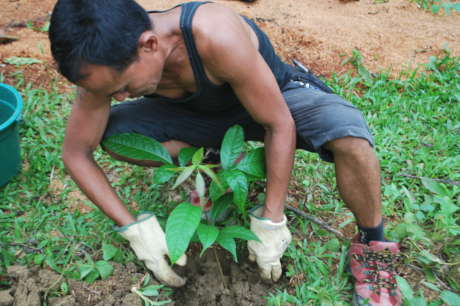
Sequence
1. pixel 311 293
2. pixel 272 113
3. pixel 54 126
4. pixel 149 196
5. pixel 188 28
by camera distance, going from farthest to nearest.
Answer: pixel 54 126, pixel 149 196, pixel 311 293, pixel 272 113, pixel 188 28

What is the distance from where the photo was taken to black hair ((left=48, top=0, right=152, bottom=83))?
1197 mm

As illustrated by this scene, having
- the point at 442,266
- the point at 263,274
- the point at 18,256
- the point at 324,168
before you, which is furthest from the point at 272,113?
the point at 18,256

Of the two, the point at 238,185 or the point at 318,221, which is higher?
the point at 238,185

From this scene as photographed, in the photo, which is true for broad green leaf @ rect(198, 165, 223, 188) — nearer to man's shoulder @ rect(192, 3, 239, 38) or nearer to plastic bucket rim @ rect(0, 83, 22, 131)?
man's shoulder @ rect(192, 3, 239, 38)

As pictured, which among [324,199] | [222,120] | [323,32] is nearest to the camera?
[222,120]

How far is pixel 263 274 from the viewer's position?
1716 mm

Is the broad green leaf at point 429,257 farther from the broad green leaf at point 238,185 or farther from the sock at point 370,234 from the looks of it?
the broad green leaf at point 238,185

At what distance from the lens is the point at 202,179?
56.2 inches

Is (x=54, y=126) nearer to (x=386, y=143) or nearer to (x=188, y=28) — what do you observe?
(x=188, y=28)

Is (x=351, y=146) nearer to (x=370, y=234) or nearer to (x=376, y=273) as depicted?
(x=370, y=234)

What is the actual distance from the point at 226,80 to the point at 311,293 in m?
0.92

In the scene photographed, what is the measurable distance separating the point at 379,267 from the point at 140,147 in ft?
3.49

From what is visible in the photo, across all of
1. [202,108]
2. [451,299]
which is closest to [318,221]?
[451,299]

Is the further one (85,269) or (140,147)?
(85,269)
